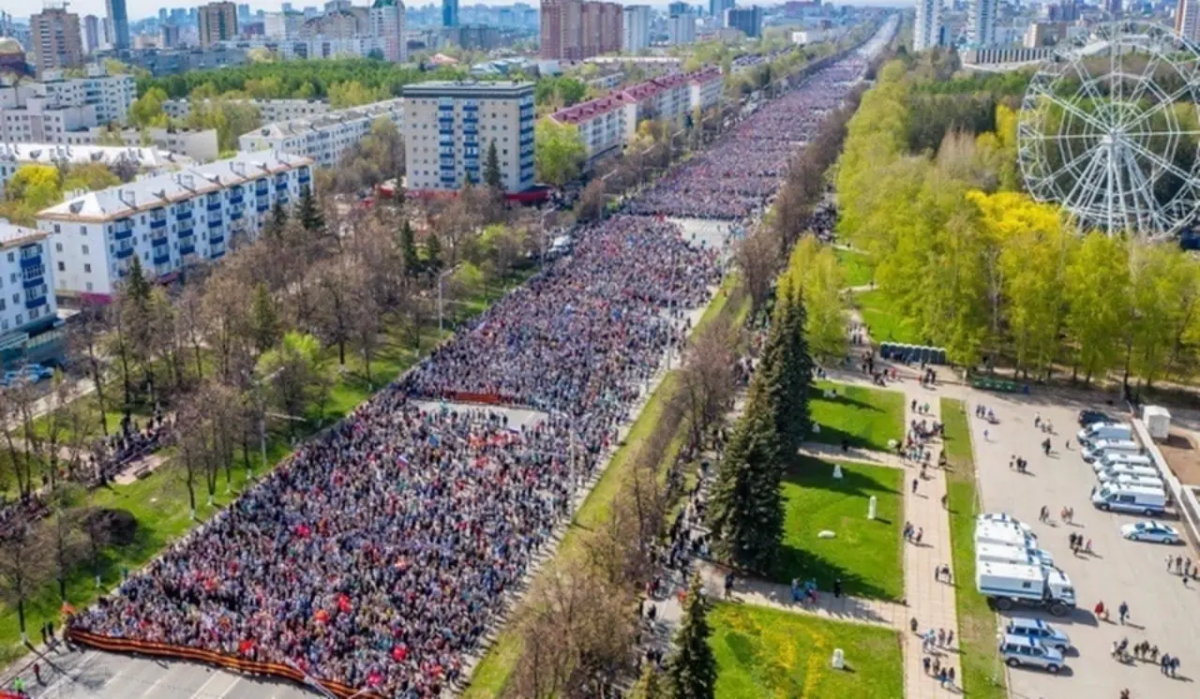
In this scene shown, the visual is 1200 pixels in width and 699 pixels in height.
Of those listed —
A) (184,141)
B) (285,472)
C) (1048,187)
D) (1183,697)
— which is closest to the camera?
(1183,697)

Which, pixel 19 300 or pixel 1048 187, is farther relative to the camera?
pixel 1048 187

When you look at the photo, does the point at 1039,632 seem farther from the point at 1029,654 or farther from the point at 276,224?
the point at 276,224

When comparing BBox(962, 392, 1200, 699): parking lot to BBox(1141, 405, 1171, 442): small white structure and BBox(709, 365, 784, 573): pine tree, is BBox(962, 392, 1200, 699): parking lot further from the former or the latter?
BBox(709, 365, 784, 573): pine tree

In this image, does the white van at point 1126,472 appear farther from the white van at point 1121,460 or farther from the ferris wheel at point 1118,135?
the ferris wheel at point 1118,135

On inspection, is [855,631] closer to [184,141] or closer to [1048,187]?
[1048,187]

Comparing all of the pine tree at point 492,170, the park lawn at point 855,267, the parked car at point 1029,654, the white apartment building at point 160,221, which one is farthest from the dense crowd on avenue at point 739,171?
the parked car at point 1029,654

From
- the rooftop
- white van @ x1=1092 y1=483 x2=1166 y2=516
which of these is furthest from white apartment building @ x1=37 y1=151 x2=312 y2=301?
white van @ x1=1092 y1=483 x2=1166 y2=516

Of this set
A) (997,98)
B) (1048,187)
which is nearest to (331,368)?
(1048,187)
